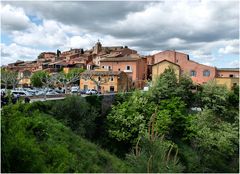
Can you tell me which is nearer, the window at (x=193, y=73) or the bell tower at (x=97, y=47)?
the window at (x=193, y=73)

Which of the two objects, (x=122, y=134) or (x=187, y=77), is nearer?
(x=122, y=134)

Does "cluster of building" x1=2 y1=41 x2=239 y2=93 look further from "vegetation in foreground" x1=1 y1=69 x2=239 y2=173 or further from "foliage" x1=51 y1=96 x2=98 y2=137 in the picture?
"foliage" x1=51 y1=96 x2=98 y2=137

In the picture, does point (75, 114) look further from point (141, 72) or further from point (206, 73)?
point (141, 72)

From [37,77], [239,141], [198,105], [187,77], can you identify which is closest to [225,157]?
[239,141]

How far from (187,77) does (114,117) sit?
1271 cm

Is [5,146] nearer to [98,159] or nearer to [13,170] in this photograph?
[13,170]

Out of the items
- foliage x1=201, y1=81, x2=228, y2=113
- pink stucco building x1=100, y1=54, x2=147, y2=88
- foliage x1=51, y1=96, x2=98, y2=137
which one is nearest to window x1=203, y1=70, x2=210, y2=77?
pink stucco building x1=100, y1=54, x2=147, y2=88

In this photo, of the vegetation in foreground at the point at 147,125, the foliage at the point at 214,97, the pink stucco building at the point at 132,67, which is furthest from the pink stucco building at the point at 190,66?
the vegetation in foreground at the point at 147,125

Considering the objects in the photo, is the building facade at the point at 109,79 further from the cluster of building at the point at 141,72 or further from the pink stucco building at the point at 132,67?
the pink stucco building at the point at 132,67

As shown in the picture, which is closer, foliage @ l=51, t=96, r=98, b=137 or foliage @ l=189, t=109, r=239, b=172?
foliage @ l=51, t=96, r=98, b=137

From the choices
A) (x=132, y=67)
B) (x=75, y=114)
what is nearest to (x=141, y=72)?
(x=132, y=67)

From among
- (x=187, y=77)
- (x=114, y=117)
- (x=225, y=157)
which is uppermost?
→ (x=187, y=77)

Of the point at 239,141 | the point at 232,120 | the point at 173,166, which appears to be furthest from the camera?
the point at 232,120

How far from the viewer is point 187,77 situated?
34.2m
